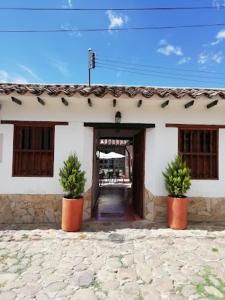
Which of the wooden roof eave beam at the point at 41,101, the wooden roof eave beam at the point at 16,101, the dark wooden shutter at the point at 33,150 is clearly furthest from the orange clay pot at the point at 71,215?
the wooden roof eave beam at the point at 16,101

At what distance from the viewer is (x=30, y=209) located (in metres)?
7.22

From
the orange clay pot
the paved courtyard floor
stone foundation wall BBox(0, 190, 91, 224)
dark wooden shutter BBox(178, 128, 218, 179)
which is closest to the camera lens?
the paved courtyard floor

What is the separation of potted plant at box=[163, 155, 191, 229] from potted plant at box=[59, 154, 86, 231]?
255 centimetres

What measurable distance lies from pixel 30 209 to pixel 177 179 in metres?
4.47

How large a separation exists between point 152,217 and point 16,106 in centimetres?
541

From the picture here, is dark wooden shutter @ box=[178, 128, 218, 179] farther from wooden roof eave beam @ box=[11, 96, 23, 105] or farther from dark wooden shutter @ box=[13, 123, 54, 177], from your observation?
wooden roof eave beam @ box=[11, 96, 23, 105]

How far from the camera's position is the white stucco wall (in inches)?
285

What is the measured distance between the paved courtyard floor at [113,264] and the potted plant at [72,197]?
312mm

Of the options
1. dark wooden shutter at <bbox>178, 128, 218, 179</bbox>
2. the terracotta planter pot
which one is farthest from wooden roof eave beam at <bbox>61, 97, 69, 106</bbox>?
the terracotta planter pot

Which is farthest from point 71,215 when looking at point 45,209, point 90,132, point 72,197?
point 90,132

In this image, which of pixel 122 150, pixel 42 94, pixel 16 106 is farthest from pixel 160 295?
pixel 122 150

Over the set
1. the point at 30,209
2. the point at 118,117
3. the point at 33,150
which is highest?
the point at 118,117

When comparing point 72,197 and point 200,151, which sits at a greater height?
point 200,151

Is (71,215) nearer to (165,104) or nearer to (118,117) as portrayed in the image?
(118,117)
